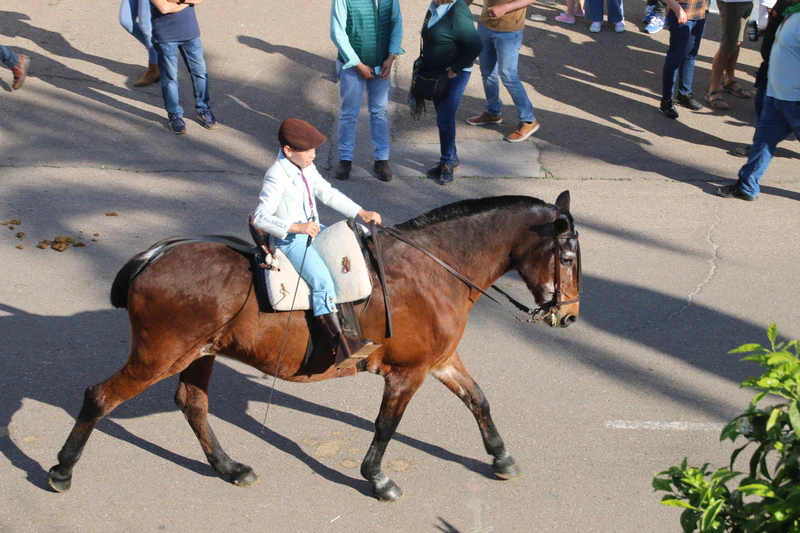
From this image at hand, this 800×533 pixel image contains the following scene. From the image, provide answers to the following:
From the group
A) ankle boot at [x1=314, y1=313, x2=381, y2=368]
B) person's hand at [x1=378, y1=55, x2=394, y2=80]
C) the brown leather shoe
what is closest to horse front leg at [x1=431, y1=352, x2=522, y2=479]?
ankle boot at [x1=314, y1=313, x2=381, y2=368]

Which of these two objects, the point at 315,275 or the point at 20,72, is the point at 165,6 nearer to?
the point at 20,72

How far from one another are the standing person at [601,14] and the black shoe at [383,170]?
5995mm

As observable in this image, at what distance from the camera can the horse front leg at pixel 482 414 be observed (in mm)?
4805

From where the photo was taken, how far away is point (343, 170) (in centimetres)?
840

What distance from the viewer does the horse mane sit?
4410 mm

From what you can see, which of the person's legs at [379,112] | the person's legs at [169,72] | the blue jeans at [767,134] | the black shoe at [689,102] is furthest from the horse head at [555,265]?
the black shoe at [689,102]

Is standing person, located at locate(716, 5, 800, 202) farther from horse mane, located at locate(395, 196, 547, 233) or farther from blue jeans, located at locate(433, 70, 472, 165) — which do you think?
horse mane, located at locate(395, 196, 547, 233)

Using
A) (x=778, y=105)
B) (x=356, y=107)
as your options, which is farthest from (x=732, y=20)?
(x=356, y=107)

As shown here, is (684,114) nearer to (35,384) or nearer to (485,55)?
(485,55)

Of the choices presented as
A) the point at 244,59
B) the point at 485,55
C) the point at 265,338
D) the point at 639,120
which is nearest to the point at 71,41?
the point at 244,59

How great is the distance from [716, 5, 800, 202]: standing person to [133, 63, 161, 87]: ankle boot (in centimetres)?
696

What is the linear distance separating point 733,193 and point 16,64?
26.9ft

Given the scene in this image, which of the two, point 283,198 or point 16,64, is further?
point 16,64

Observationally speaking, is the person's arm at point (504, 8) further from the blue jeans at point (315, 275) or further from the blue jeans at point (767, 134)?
the blue jeans at point (315, 275)
